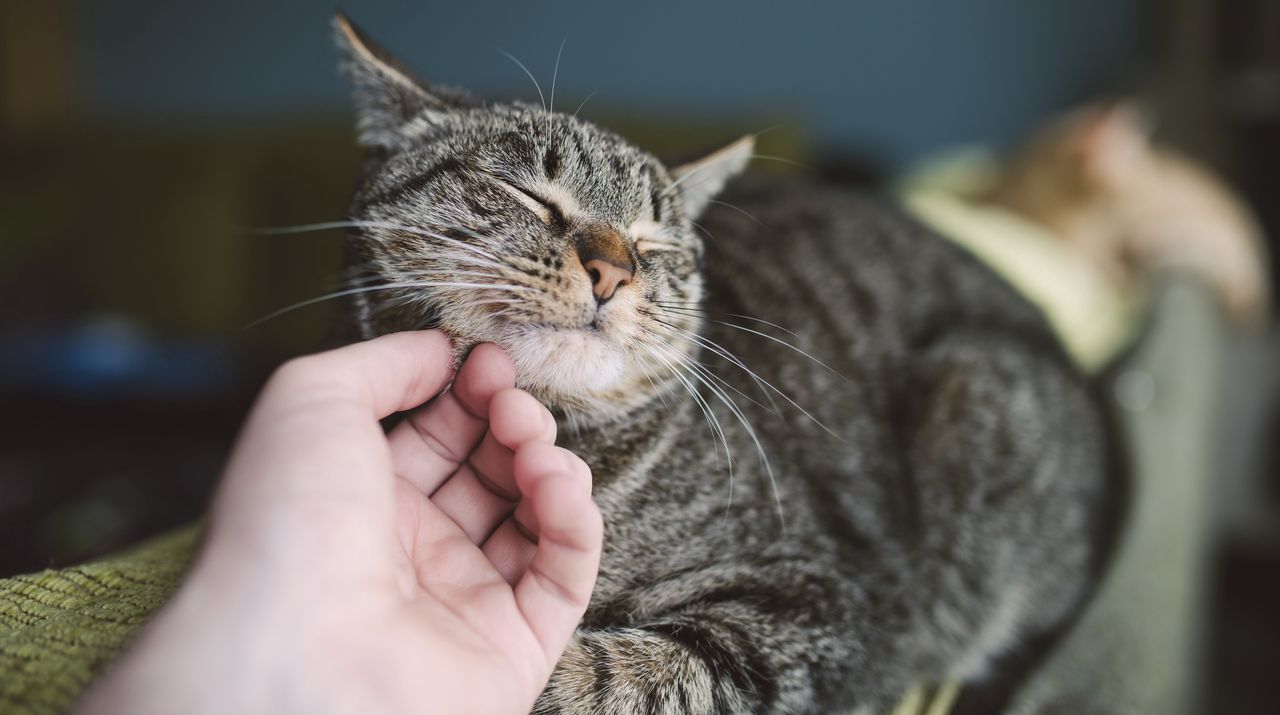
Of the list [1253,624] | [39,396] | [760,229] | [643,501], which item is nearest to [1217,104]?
[1253,624]

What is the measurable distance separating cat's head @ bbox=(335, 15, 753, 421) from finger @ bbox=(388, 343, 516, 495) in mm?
53

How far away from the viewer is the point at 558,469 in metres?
0.69

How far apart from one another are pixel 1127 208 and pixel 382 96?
1.90m

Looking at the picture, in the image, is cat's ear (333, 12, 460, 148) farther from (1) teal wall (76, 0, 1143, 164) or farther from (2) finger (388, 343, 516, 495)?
(1) teal wall (76, 0, 1143, 164)

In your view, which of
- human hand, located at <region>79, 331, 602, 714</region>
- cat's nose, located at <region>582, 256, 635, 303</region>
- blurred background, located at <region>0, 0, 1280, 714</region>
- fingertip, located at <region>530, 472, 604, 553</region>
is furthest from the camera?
blurred background, located at <region>0, 0, 1280, 714</region>

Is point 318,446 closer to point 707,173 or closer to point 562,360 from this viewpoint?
point 562,360

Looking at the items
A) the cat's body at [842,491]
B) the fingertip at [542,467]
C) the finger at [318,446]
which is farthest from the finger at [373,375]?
the cat's body at [842,491]

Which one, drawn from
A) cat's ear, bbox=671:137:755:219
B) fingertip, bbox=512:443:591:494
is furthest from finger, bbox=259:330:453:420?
cat's ear, bbox=671:137:755:219

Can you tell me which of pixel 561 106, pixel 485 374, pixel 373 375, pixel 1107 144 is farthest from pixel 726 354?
pixel 561 106

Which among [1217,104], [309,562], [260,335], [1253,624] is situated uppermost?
[1217,104]

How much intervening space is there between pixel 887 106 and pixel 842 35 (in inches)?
13.1

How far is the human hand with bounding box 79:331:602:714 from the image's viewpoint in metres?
0.55

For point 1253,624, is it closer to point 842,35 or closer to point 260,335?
point 842,35

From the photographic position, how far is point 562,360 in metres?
0.80
